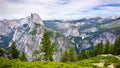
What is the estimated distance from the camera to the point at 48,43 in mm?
92312

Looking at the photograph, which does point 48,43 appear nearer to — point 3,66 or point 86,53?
point 86,53

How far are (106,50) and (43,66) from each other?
358 feet

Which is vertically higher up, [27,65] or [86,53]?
[27,65]

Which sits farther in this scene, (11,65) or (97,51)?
(97,51)

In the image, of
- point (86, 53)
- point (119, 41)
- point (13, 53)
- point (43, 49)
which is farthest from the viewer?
point (86, 53)

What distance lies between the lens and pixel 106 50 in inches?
5246

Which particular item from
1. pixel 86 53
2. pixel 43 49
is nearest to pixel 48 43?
pixel 43 49

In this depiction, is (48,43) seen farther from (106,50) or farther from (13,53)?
(106,50)

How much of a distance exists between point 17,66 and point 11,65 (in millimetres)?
1082

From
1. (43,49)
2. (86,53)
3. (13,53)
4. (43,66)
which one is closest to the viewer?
(43,66)

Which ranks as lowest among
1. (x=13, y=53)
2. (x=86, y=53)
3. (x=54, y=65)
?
(x=86, y=53)

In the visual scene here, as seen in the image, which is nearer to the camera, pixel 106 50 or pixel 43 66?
pixel 43 66

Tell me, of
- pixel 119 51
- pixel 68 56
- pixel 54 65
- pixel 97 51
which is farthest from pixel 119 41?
pixel 54 65

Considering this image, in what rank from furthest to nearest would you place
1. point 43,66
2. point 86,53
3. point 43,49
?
point 86,53 < point 43,49 < point 43,66
